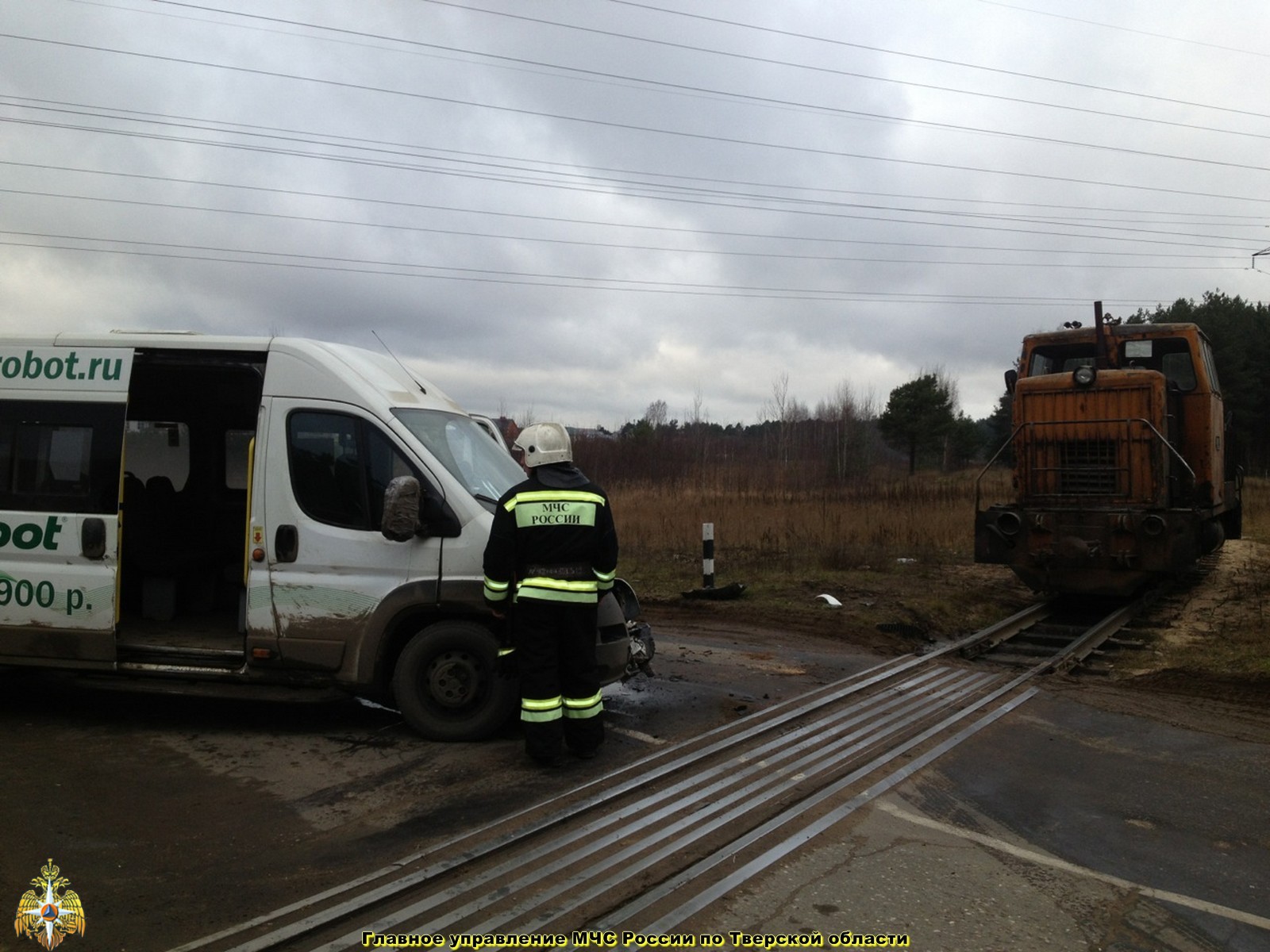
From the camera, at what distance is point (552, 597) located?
540cm

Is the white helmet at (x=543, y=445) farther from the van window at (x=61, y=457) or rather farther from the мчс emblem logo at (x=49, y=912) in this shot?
the мчс emblem logo at (x=49, y=912)

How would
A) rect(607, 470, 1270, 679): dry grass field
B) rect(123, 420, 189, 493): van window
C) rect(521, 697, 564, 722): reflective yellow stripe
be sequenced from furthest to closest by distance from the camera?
rect(607, 470, 1270, 679): dry grass field → rect(123, 420, 189, 493): van window → rect(521, 697, 564, 722): reflective yellow stripe

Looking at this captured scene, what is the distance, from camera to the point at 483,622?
594 cm

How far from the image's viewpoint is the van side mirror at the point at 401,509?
18.7ft

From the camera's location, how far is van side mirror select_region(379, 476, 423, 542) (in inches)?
224

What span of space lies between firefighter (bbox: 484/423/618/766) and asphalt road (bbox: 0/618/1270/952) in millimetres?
297

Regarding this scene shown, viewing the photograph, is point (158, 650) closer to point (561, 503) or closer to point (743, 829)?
point (561, 503)

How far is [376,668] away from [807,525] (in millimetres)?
13464

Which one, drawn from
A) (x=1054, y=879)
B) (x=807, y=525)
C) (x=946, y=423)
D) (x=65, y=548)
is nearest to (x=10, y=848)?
(x=65, y=548)

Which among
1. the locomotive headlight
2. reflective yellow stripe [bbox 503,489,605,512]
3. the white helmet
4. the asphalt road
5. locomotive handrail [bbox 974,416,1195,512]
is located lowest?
the asphalt road

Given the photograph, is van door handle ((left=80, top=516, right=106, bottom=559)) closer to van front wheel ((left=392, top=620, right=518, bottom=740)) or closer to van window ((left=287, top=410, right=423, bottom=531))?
van window ((left=287, top=410, right=423, bottom=531))

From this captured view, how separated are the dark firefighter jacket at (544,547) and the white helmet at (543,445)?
7.1 inches

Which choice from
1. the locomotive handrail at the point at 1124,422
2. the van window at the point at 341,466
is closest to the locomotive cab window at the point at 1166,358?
the locomotive handrail at the point at 1124,422

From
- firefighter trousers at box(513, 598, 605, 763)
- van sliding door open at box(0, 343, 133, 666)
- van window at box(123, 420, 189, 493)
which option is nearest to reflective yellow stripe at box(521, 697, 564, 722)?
firefighter trousers at box(513, 598, 605, 763)
